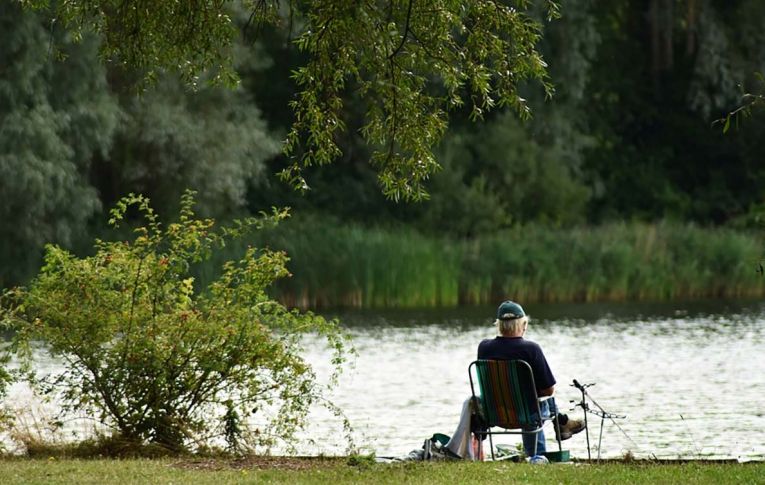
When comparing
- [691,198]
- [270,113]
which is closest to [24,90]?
[270,113]

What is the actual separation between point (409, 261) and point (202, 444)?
2002 centimetres

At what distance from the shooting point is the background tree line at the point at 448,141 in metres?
29.0

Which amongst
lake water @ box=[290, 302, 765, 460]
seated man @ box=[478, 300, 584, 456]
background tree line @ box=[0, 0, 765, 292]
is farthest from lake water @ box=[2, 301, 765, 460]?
background tree line @ box=[0, 0, 765, 292]

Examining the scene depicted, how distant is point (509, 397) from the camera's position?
10453 mm

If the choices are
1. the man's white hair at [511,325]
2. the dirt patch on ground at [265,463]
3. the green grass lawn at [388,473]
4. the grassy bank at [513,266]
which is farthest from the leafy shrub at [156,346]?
the grassy bank at [513,266]

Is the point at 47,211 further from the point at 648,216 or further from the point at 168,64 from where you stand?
the point at 648,216

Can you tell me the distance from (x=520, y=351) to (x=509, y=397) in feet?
1.05

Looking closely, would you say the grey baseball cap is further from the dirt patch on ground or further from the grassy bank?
the grassy bank

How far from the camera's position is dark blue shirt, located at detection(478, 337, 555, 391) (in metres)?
10.5

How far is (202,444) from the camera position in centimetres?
Answer: 1149

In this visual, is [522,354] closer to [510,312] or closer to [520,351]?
[520,351]

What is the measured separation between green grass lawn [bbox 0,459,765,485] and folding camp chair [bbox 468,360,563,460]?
0.59 meters

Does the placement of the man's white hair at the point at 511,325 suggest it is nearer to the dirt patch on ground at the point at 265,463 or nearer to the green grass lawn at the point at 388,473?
the green grass lawn at the point at 388,473

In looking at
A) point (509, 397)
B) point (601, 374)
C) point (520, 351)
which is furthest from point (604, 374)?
point (509, 397)
